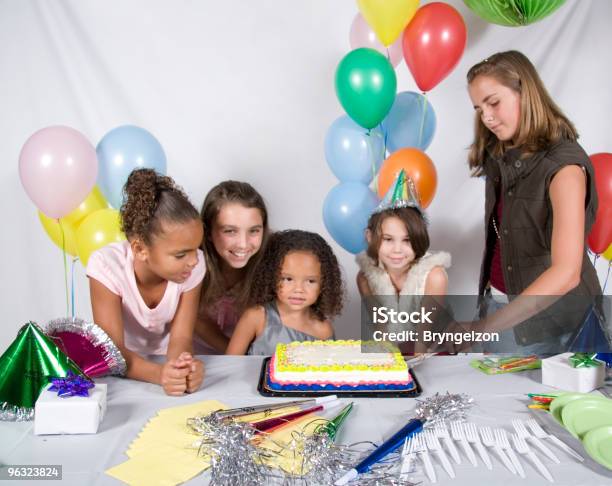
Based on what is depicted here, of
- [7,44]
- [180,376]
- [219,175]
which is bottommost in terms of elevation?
[180,376]

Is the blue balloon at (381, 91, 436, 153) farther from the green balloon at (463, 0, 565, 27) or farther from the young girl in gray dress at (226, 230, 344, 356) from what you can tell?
the young girl in gray dress at (226, 230, 344, 356)

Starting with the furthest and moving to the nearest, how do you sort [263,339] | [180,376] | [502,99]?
[263,339], [502,99], [180,376]

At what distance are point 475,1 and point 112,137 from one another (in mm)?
1638

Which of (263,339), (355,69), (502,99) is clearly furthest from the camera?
(355,69)

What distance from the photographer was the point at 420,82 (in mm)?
2812

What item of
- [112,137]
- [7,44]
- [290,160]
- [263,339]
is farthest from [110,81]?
[263,339]

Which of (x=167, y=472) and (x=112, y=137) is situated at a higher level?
(x=112, y=137)

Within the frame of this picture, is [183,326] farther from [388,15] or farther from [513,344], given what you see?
[388,15]

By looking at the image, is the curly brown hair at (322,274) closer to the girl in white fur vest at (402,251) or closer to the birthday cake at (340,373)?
the girl in white fur vest at (402,251)

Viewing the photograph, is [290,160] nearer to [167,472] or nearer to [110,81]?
[110,81]

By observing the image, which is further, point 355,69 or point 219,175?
point 219,175

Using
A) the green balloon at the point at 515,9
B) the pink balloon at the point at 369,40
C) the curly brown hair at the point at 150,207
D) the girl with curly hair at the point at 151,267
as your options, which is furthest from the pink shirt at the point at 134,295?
the green balloon at the point at 515,9

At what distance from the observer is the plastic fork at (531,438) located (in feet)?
3.89

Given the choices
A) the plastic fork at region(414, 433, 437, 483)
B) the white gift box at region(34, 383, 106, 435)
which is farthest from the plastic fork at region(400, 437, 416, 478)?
the white gift box at region(34, 383, 106, 435)
